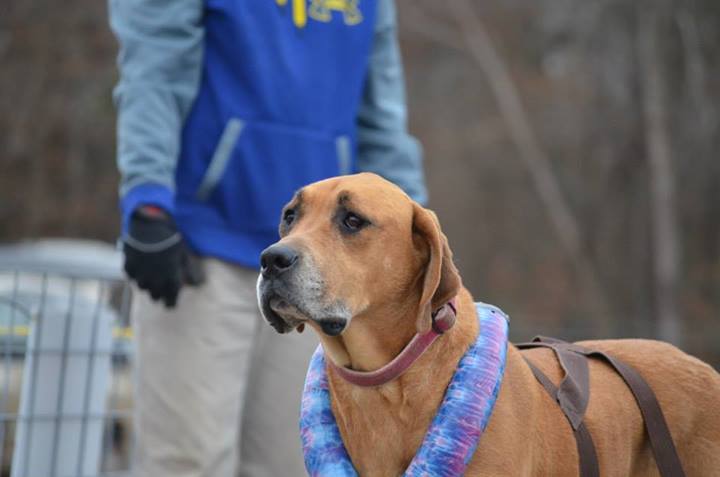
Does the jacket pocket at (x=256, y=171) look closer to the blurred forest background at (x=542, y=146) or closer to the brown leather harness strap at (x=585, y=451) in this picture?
the brown leather harness strap at (x=585, y=451)

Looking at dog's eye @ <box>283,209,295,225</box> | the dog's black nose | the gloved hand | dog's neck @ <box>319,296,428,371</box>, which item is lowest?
the gloved hand

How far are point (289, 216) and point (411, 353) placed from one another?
0.56 m

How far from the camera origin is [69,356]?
495 centimetres

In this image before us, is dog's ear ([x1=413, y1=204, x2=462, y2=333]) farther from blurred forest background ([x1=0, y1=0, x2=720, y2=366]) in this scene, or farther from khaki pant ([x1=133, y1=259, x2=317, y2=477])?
blurred forest background ([x1=0, y1=0, x2=720, y2=366])

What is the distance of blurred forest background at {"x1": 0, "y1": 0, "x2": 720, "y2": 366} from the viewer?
23500 millimetres

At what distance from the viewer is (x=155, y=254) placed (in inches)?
149

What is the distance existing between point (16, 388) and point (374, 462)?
12.2ft

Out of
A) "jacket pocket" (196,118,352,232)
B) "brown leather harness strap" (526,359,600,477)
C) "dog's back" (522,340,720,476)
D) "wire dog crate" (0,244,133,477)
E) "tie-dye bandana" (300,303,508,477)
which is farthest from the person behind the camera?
"wire dog crate" (0,244,133,477)

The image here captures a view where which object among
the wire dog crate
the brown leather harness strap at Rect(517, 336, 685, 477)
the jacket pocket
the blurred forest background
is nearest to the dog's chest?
the brown leather harness strap at Rect(517, 336, 685, 477)

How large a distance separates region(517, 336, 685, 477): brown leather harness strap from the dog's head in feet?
1.68

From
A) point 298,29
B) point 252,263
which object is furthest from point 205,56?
point 252,263

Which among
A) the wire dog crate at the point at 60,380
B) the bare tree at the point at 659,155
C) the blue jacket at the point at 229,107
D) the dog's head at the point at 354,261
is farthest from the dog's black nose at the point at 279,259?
the bare tree at the point at 659,155

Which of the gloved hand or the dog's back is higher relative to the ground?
the dog's back

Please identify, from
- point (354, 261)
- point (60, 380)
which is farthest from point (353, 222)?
point (60, 380)
